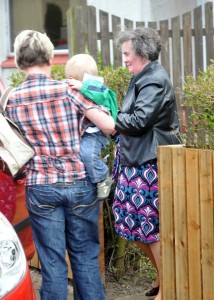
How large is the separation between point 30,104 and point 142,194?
1.02m

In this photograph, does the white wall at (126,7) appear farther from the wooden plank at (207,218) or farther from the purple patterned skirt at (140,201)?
the wooden plank at (207,218)

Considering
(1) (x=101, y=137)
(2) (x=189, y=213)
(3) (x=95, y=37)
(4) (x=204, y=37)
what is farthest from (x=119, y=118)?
→ (4) (x=204, y=37)

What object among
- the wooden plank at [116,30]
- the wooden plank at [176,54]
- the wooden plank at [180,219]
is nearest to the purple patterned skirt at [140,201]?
the wooden plank at [180,219]

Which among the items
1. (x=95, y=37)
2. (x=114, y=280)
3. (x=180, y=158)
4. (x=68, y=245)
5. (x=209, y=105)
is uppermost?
(x=95, y=37)

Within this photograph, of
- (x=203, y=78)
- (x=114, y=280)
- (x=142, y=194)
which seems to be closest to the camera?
(x=203, y=78)

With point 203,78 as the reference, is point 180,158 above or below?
below

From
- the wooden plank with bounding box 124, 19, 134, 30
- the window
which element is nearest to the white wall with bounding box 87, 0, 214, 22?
the window

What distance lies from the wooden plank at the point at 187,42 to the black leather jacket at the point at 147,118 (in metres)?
2.87

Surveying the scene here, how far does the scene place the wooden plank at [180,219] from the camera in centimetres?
392

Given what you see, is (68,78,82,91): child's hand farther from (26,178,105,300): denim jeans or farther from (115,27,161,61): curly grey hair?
(115,27,161,61): curly grey hair

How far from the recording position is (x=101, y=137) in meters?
4.21

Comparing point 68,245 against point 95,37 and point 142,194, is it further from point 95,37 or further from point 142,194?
point 95,37

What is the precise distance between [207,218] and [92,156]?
2.65 ft

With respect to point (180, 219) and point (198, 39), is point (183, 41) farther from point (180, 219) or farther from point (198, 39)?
point (180, 219)
